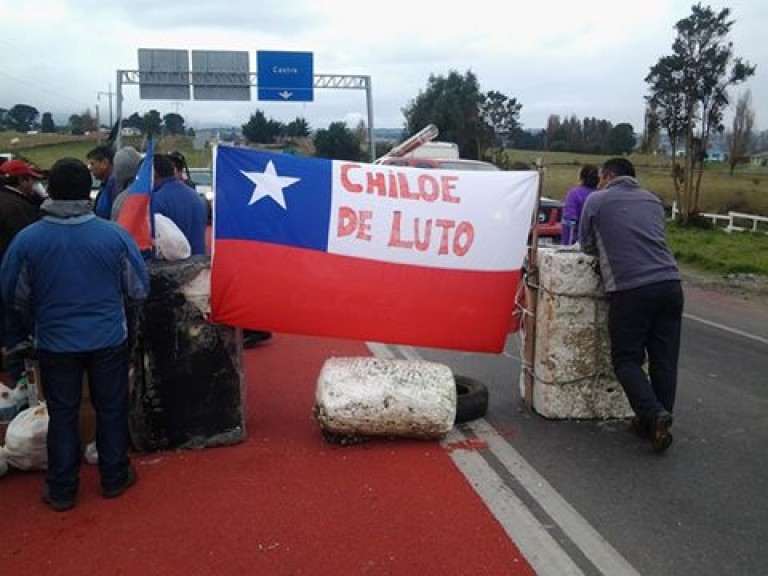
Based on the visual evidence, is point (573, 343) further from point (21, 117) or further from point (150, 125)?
point (21, 117)

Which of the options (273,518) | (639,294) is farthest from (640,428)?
(273,518)

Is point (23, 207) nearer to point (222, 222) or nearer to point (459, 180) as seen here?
point (222, 222)

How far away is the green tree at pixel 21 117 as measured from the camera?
107562mm

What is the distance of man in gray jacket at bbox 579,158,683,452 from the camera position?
4.96m

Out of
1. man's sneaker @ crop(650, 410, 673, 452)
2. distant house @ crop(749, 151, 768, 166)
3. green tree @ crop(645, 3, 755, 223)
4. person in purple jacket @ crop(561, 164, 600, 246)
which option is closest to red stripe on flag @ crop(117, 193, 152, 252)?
man's sneaker @ crop(650, 410, 673, 452)

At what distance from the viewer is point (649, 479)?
4.51 m

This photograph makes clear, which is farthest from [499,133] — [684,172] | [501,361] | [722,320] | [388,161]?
[501,361]

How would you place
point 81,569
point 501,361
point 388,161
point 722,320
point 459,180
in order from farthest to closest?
point 388,161
point 722,320
point 501,361
point 459,180
point 81,569

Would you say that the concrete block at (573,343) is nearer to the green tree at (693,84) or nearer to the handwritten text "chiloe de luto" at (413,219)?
the handwritten text "chiloe de luto" at (413,219)

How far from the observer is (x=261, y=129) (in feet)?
207

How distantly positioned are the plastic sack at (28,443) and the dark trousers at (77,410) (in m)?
0.29

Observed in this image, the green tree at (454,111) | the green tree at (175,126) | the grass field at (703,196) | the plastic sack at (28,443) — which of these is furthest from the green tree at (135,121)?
the plastic sack at (28,443)

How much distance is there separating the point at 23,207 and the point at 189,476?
2.72 meters

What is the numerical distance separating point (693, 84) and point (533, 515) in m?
19.2
